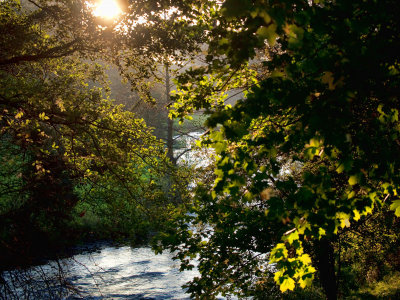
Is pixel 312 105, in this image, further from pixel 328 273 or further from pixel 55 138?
pixel 55 138

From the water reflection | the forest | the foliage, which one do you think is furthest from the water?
the forest

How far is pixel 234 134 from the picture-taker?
2.91m

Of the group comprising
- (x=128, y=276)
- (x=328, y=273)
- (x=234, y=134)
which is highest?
(x=234, y=134)

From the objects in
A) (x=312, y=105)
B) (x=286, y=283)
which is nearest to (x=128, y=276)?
(x=286, y=283)

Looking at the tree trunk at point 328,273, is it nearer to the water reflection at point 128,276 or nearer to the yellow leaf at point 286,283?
the water reflection at point 128,276

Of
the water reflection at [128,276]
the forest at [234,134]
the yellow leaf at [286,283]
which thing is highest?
the forest at [234,134]

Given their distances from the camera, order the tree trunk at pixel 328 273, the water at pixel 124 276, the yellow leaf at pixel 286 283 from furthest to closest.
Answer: the water at pixel 124 276
the tree trunk at pixel 328 273
the yellow leaf at pixel 286 283

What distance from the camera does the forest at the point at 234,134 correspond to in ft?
8.45

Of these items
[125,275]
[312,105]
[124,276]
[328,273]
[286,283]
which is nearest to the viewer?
[312,105]

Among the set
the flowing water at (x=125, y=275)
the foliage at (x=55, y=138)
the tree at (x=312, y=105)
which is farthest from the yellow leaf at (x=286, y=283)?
the flowing water at (x=125, y=275)

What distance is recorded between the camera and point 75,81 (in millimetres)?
9250

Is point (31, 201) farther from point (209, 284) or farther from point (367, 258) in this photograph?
point (367, 258)

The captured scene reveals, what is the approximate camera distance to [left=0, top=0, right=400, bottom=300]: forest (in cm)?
257

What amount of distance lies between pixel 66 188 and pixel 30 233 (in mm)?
1302
